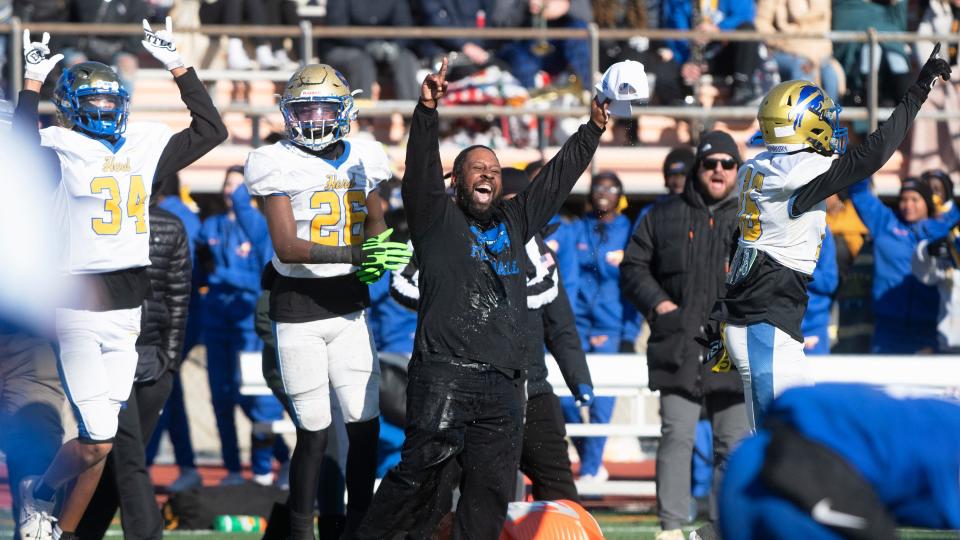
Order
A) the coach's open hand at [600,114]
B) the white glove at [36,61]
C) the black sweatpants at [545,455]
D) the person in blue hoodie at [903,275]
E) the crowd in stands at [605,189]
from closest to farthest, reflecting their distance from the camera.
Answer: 1. the coach's open hand at [600,114]
2. the white glove at [36,61]
3. the black sweatpants at [545,455]
4. the crowd in stands at [605,189]
5. the person in blue hoodie at [903,275]

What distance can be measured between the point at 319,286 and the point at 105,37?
5.85 meters

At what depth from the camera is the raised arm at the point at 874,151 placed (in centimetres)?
535

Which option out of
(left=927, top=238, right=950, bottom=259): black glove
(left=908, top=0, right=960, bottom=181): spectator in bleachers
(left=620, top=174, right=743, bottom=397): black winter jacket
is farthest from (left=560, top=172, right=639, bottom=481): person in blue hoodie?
(left=908, top=0, right=960, bottom=181): spectator in bleachers

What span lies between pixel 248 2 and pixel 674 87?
11.1 ft

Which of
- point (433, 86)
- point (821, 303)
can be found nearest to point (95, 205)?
point (433, 86)

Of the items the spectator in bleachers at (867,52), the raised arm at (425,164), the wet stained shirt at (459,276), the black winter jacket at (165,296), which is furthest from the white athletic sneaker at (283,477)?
the spectator in bleachers at (867,52)

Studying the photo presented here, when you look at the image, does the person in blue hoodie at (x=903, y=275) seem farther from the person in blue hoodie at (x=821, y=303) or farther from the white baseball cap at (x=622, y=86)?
the white baseball cap at (x=622, y=86)

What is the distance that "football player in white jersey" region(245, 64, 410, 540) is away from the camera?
5695 mm

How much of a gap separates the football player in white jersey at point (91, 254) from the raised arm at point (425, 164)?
1.38m

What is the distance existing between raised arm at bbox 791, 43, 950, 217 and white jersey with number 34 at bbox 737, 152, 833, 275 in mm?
67

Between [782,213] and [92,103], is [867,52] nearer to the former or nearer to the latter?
[782,213]

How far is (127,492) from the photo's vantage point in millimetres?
6066

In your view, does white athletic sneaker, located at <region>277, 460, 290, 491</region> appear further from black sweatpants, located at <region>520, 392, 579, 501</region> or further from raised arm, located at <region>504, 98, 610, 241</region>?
raised arm, located at <region>504, 98, 610, 241</region>

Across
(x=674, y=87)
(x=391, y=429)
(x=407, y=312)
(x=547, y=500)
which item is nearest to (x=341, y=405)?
(x=547, y=500)
